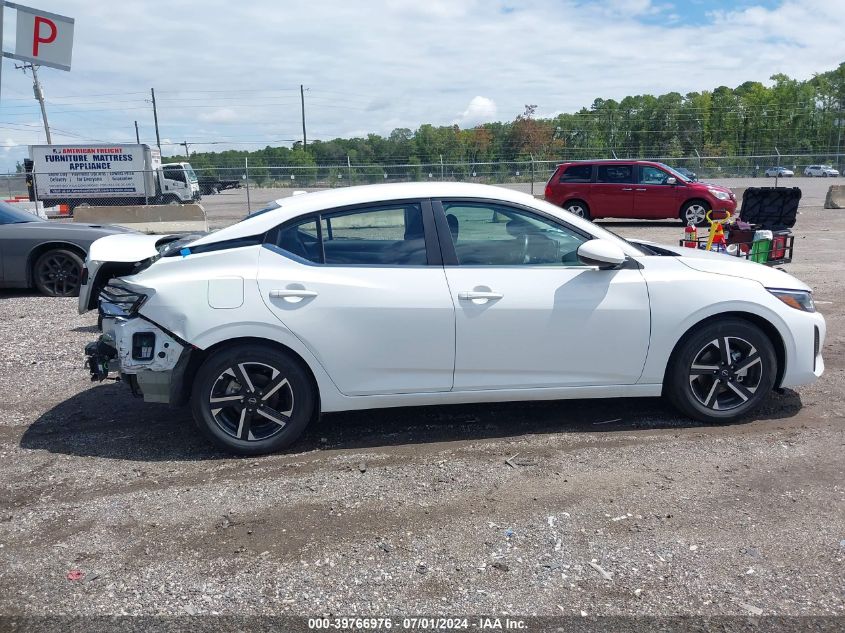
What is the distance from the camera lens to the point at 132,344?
4.49 m

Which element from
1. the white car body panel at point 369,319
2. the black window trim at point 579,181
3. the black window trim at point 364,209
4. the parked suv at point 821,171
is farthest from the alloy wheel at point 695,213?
the parked suv at point 821,171

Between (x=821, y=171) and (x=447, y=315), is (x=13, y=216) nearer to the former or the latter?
(x=447, y=315)

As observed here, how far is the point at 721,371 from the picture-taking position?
4844 millimetres

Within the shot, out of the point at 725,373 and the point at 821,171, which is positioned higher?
the point at 821,171

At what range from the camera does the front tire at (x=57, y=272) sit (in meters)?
9.76

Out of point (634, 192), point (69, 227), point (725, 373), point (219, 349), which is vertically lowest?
point (725, 373)

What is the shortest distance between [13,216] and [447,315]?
819 centimetres

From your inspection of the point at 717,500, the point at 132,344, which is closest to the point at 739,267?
the point at 717,500

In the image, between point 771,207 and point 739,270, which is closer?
point 739,270

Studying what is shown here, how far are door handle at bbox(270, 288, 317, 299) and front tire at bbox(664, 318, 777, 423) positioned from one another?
7.83ft

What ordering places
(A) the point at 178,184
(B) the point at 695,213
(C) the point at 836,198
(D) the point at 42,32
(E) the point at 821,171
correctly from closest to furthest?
(D) the point at 42,32, (B) the point at 695,213, (C) the point at 836,198, (A) the point at 178,184, (E) the point at 821,171

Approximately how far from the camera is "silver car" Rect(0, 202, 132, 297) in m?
9.65

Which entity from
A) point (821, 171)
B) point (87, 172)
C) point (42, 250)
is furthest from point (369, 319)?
point (821, 171)

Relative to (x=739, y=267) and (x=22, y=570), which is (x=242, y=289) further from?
(x=739, y=267)
